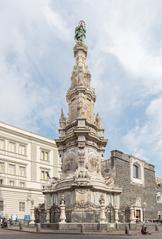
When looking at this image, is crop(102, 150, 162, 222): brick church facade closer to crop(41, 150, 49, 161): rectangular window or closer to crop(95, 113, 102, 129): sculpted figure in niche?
crop(41, 150, 49, 161): rectangular window

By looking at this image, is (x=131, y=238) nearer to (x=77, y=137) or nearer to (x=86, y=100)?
(x=77, y=137)

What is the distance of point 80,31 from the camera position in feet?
126

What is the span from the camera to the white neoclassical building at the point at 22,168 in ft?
185

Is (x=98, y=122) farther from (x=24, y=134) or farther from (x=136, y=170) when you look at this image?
(x=136, y=170)

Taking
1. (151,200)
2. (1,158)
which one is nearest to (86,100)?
(1,158)

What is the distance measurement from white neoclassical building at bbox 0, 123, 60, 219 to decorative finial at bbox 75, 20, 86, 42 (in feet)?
77.3

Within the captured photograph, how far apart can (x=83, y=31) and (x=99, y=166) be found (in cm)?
1468

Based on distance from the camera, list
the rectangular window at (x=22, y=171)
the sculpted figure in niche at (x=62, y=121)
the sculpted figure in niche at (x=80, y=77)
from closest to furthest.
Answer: the sculpted figure in niche at (x=80, y=77), the sculpted figure in niche at (x=62, y=121), the rectangular window at (x=22, y=171)

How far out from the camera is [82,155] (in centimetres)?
3067

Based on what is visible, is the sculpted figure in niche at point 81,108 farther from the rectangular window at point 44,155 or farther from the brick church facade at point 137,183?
the rectangular window at point 44,155

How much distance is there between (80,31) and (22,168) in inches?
1190

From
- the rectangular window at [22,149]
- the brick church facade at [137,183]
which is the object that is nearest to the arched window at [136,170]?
the brick church facade at [137,183]

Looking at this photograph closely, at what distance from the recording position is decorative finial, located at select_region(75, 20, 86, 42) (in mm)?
37750

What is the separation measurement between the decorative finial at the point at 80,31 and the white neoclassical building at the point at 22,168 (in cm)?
2355
